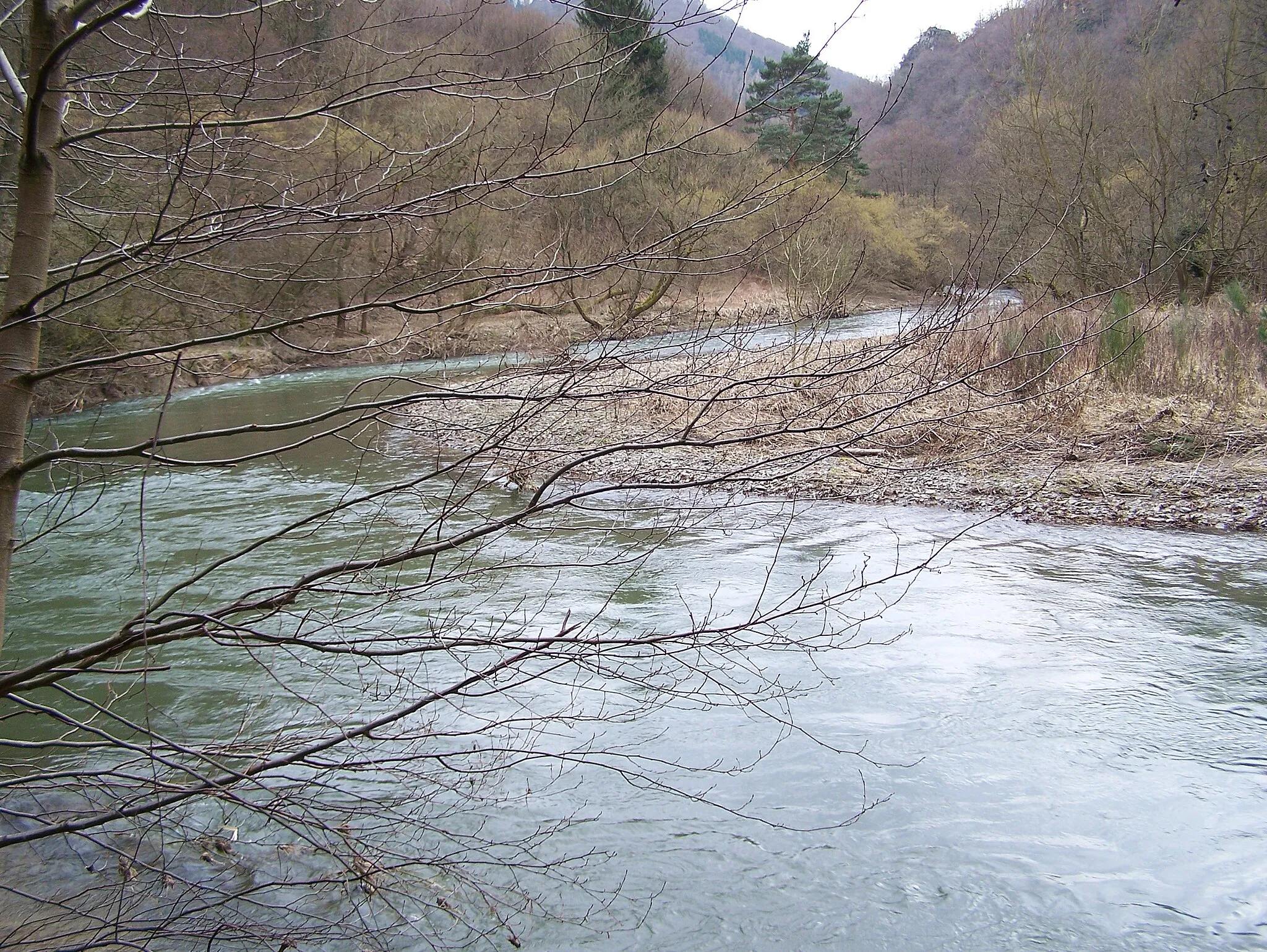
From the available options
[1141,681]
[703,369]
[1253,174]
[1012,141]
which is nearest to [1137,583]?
[1141,681]

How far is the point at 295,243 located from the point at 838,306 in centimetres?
261

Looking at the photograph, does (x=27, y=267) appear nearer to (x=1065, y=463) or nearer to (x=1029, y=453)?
(x=1029, y=453)

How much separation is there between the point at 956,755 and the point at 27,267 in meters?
4.08

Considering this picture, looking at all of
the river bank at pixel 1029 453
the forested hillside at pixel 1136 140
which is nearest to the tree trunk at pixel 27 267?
the river bank at pixel 1029 453

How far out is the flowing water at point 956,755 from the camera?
3342mm

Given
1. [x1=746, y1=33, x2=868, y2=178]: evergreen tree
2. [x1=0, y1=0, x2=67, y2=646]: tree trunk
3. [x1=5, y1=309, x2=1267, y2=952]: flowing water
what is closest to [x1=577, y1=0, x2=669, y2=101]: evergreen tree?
[x1=746, y1=33, x2=868, y2=178]: evergreen tree

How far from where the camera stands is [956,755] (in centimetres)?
436

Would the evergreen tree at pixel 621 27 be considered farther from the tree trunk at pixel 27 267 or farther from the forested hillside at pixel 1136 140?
the forested hillside at pixel 1136 140

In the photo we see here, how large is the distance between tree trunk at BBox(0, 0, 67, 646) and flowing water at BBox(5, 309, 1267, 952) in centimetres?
38

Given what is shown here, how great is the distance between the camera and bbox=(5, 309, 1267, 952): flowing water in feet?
11.0

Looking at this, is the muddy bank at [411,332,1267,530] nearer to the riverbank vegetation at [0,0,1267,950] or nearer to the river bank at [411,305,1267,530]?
the river bank at [411,305,1267,530]

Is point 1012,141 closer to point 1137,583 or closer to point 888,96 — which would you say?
point 1137,583

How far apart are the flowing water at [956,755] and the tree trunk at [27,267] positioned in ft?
1.23

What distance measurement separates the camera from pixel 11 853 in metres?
3.70
